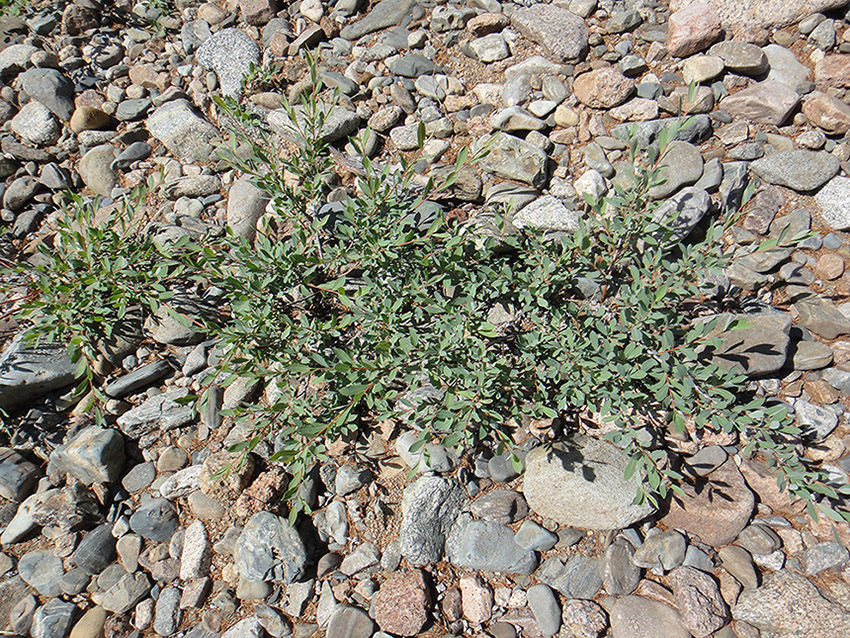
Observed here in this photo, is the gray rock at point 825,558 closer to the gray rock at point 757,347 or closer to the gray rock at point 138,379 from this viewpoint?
the gray rock at point 757,347

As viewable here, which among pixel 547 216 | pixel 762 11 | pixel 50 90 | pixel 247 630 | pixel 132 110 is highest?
pixel 50 90

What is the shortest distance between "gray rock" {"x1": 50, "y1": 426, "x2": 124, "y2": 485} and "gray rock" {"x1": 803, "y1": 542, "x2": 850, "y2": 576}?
3.18 metres

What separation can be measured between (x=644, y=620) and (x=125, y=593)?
2.26 metres

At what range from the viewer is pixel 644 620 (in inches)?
96.0

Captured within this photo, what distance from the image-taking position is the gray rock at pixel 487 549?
2.62 meters

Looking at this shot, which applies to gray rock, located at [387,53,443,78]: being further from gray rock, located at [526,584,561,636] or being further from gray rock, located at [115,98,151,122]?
gray rock, located at [526,584,561,636]

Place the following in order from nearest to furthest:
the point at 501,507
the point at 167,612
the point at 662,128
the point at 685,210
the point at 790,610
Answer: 1. the point at 790,610
2. the point at 167,612
3. the point at 501,507
4. the point at 685,210
5. the point at 662,128

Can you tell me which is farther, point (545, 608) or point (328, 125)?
point (328, 125)

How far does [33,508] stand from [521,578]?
2328 mm

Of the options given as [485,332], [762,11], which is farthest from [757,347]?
[762,11]

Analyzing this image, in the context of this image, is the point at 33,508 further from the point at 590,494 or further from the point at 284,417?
the point at 590,494

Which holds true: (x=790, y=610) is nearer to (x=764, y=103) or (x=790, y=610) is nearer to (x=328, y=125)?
(x=764, y=103)

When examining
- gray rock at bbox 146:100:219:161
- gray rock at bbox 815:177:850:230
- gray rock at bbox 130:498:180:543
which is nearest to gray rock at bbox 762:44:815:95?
gray rock at bbox 815:177:850:230

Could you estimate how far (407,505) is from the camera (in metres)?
2.71
